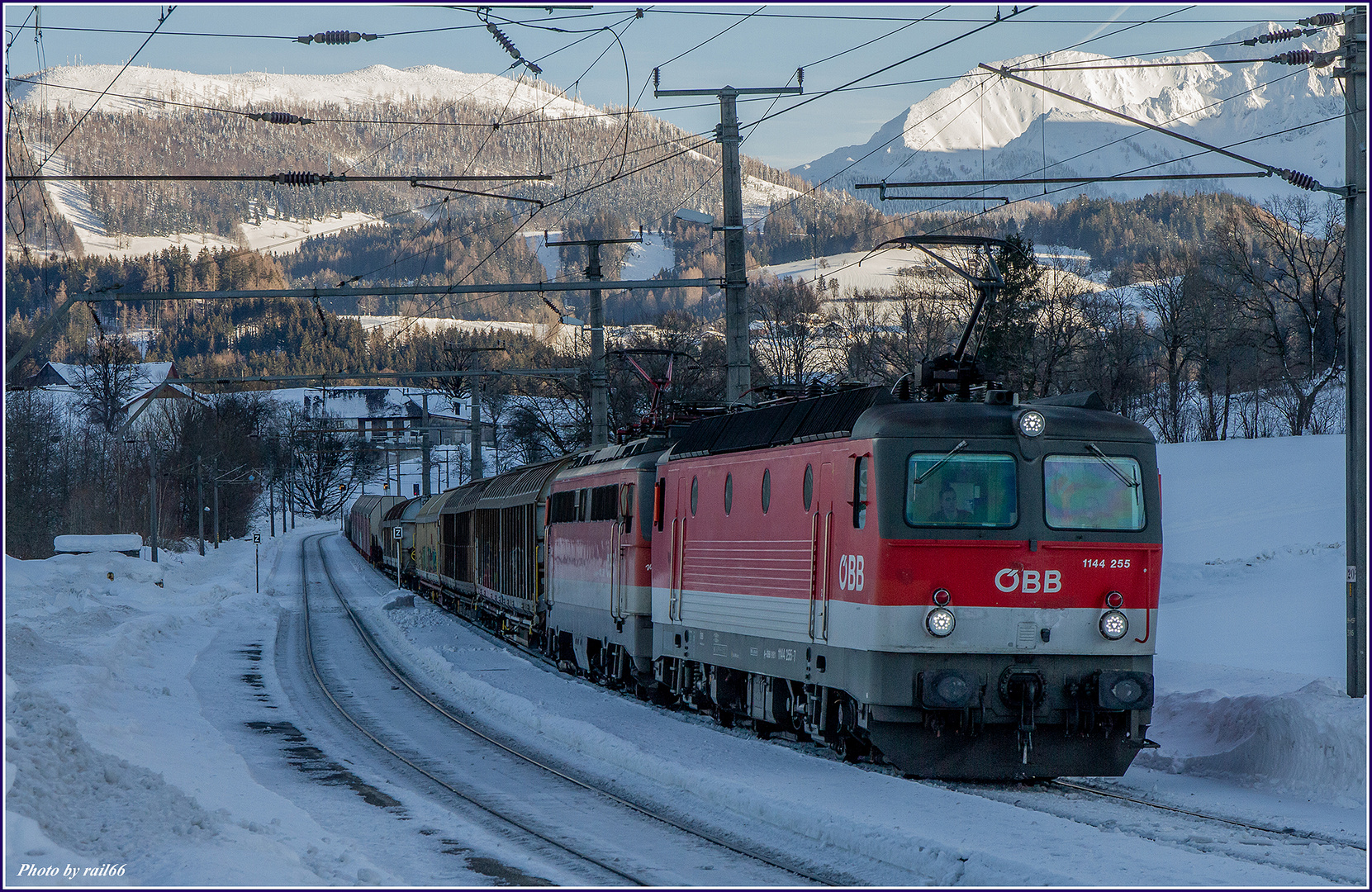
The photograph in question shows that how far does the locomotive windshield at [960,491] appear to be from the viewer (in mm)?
12266

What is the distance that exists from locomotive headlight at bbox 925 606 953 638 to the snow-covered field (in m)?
1.32

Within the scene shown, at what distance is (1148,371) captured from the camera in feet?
339

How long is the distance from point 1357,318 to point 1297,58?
2725 mm

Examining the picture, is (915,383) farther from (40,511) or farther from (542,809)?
(40,511)

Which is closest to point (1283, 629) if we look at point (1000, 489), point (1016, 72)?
point (1016, 72)

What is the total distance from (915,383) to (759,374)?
72960 mm

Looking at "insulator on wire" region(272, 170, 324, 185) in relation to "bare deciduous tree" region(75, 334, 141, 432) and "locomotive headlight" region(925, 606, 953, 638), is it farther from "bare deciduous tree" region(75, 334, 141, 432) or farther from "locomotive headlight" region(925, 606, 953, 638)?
"bare deciduous tree" region(75, 334, 141, 432)

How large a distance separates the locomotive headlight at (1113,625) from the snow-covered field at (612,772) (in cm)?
143

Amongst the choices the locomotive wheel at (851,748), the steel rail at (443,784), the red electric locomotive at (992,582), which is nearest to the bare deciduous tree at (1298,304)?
the steel rail at (443,784)

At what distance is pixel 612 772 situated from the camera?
1388cm

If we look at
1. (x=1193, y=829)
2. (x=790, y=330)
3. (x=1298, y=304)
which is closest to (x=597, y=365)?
(x=1193, y=829)

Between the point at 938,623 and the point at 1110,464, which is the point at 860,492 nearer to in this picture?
the point at 938,623

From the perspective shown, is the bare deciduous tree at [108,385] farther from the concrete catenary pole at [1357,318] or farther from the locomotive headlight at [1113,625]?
the locomotive headlight at [1113,625]

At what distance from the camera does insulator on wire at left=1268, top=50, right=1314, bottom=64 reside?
13.9 metres
